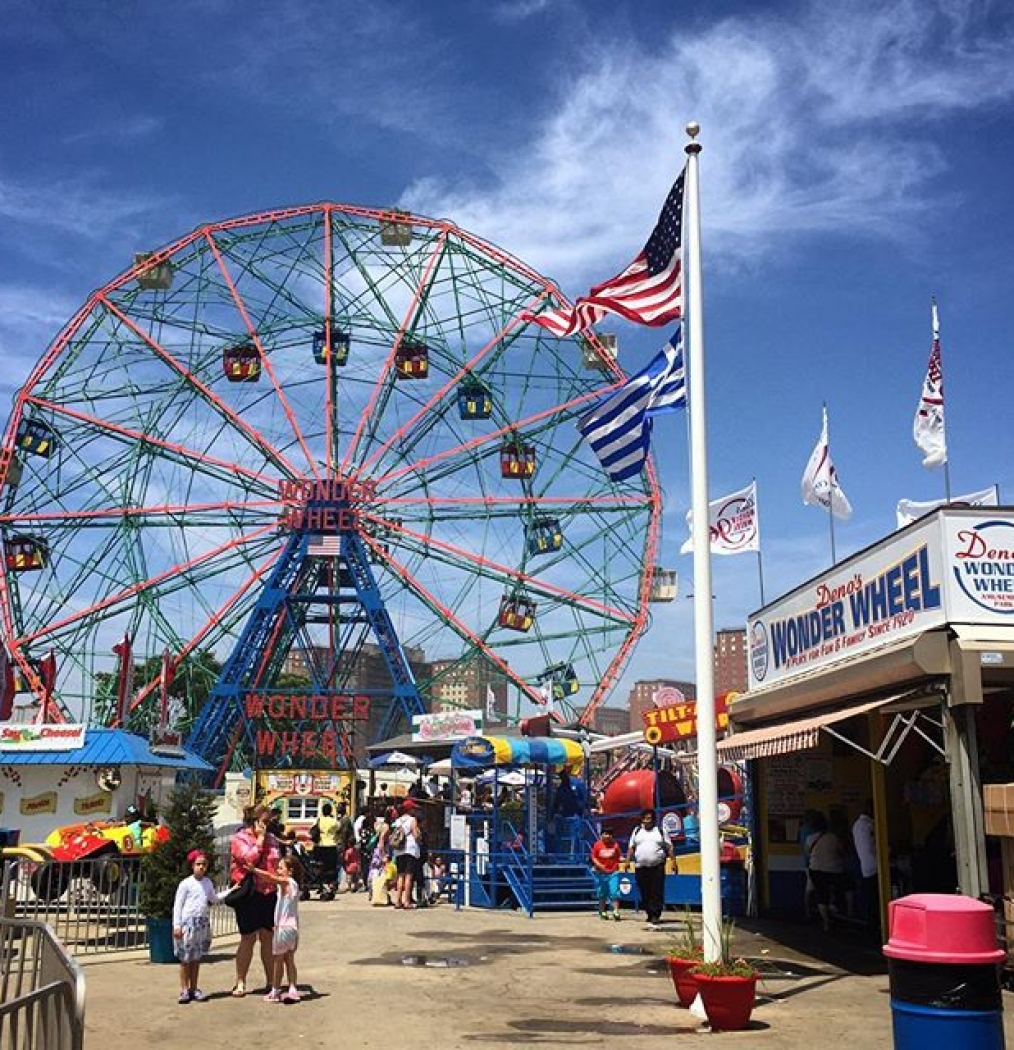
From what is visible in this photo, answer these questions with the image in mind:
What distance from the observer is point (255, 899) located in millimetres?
9719

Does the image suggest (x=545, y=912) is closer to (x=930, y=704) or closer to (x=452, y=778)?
(x=452, y=778)

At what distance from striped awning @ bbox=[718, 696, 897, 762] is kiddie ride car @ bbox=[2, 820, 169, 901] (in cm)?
654

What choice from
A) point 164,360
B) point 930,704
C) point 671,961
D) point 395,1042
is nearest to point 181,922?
point 395,1042

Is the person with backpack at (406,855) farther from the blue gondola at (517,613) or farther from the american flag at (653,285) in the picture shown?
the blue gondola at (517,613)

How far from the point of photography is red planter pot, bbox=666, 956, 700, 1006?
350 inches

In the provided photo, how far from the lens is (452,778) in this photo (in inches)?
824

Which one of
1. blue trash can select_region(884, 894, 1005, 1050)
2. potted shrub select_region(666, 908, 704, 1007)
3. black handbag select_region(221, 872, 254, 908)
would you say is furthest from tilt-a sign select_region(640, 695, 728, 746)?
blue trash can select_region(884, 894, 1005, 1050)

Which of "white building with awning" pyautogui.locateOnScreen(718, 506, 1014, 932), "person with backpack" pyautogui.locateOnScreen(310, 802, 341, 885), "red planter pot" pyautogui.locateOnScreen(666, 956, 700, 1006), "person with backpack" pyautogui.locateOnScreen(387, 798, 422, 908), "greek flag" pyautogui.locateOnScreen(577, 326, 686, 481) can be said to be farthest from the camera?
"person with backpack" pyautogui.locateOnScreen(310, 802, 341, 885)

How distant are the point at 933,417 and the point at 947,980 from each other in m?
11.0

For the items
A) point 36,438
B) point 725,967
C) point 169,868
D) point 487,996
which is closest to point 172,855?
point 169,868

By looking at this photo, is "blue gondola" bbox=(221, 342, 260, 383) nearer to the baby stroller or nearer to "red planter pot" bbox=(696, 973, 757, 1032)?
the baby stroller

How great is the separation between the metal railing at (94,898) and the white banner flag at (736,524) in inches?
340

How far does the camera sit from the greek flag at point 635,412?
10.8 m

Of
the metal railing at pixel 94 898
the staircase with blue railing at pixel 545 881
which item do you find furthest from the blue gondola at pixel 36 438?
the staircase with blue railing at pixel 545 881
